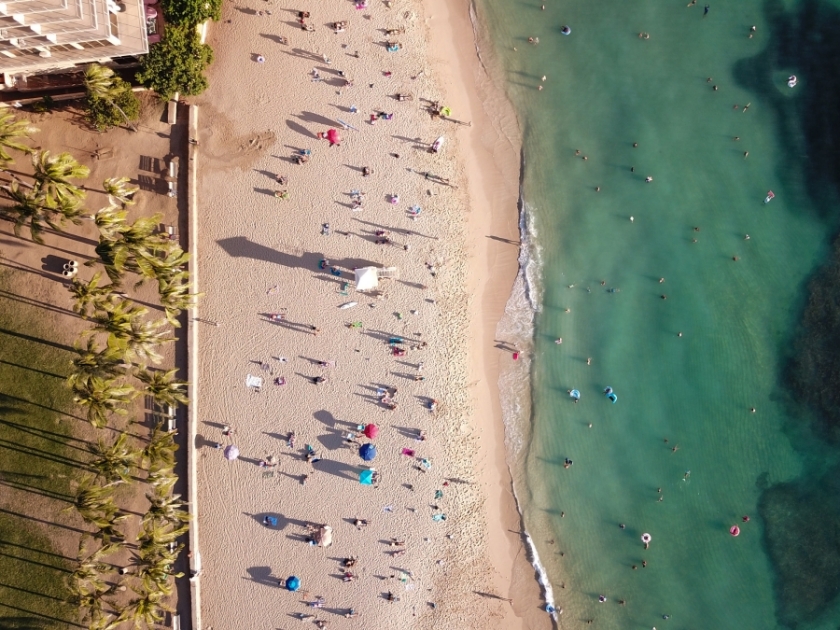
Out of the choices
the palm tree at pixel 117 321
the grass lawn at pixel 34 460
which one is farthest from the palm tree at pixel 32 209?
the grass lawn at pixel 34 460

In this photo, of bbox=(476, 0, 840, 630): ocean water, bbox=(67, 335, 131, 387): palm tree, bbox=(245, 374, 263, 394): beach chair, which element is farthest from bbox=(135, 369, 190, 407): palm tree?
bbox=(476, 0, 840, 630): ocean water

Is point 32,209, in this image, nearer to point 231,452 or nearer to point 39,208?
point 39,208

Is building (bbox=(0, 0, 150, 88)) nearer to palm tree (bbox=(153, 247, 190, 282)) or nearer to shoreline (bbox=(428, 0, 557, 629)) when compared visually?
palm tree (bbox=(153, 247, 190, 282))

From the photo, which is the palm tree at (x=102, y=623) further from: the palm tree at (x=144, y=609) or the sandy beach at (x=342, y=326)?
the sandy beach at (x=342, y=326)

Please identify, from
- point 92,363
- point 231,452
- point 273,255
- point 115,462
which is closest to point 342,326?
point 273,255

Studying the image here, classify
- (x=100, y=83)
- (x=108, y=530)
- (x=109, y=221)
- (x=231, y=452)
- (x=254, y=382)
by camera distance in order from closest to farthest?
(x=109, y=221) → (x=100, y=83) → (x=108, y=530) → (x=231, y=452) → (x=254, y=382)

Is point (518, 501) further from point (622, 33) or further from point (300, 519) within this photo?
point (622, 33)

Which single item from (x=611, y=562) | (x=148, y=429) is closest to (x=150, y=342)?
(x=148, y=429)
